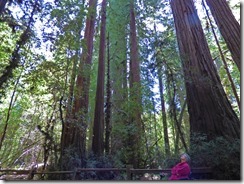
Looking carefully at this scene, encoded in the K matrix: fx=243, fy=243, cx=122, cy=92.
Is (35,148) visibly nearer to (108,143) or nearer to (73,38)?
(108,143)

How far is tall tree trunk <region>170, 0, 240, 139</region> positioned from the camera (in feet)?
15.5

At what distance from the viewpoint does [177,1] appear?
6.44 meters

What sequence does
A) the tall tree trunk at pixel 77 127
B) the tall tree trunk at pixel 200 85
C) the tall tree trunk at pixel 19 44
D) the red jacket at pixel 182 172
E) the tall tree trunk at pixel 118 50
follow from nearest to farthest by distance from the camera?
the red jacket at pixel 182 172
the tall tree trunk at pixel 19 44
the tall tree trunk at pixel 200 85
the tall tree trunk at pixel 77 127
the tall tree trunk at pixel 118 50

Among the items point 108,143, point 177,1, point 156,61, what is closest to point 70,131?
point 108,143

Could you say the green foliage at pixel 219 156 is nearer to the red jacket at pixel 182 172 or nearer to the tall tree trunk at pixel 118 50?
the red jacket at pixel 182 172

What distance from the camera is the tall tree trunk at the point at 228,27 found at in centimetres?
344

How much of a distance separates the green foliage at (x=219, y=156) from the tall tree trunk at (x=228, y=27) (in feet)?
4.98

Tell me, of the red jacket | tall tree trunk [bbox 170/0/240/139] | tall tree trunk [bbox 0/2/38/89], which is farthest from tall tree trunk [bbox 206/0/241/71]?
tall tree trunk [bbox 0/2/38/89]

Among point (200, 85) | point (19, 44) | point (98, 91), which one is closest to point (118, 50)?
point (98, 91)

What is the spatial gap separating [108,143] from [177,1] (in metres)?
4.56

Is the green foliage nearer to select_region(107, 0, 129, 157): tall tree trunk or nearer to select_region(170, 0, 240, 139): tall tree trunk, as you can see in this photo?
select_region(170, 0, 240, 139): tall tree trunk

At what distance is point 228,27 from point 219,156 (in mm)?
2116

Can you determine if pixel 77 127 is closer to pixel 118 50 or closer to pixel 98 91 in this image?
pixel 98 91

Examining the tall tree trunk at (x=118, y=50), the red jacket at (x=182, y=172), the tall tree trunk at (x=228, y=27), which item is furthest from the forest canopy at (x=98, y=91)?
the tall tree trunk at (x=118, y=50)
